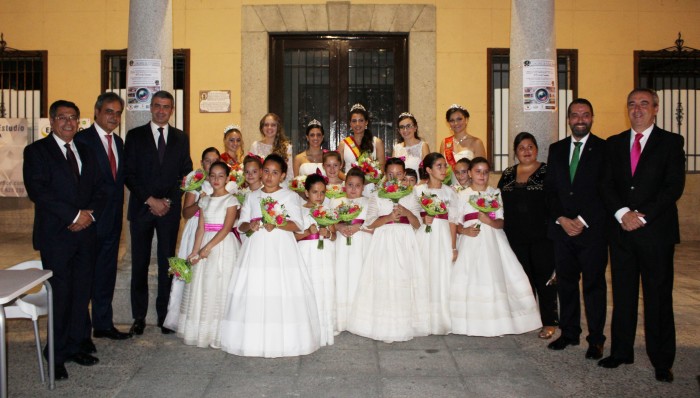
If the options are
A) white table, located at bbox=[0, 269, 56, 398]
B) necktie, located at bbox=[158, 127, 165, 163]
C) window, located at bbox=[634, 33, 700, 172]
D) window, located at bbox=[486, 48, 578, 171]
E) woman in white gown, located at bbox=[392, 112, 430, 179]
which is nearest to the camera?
white table, located at bbox=[0, 269, 56, 398]

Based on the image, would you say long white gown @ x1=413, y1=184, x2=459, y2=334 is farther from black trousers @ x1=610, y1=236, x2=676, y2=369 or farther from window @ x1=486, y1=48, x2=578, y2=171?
window @ x1=486, y1=48, x2=578, y2=171

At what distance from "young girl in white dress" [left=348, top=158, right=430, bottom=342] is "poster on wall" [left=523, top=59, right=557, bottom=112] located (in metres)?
1.72

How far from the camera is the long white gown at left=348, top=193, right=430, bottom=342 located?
18.4ft

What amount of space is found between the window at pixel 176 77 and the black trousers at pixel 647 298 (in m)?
7.79

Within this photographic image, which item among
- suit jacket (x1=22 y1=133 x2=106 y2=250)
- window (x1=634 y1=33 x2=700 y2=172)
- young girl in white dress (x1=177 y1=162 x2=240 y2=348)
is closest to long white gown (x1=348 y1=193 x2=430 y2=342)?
young girl in white dress (x1=177 y1=162 x2=240 y2=348)

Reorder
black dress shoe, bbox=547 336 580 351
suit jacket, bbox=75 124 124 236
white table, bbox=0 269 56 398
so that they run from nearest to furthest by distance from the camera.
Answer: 1. white table, bbox=0 269 56 398
2. black dress shoe, bbox=547 336 580 351
3. suit jacket, bbox=75 124 124 236

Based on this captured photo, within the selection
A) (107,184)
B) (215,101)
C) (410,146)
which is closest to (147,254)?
(107,184)

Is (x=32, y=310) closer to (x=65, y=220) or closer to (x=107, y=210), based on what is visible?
(x=65, y=220)

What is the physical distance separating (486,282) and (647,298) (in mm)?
1430

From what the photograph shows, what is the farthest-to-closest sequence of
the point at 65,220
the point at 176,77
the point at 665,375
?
the point at 176,77
the point at 65,220
the point at 665,375

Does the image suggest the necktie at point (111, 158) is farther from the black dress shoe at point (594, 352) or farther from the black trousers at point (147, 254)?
the black dress shoe at point (594, 352)

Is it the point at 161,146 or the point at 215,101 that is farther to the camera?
the point at 215,101

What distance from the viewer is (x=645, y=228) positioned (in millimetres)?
4754

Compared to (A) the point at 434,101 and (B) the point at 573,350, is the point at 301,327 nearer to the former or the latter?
(B) the point at 573,350
